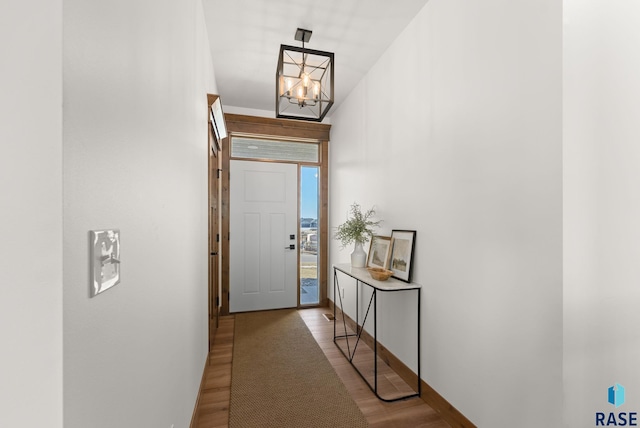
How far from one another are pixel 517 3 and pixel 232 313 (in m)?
4.10

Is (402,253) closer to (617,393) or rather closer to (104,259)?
(617,393)

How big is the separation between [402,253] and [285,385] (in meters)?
1.37

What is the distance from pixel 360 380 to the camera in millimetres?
2391

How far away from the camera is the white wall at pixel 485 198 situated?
4.43ft

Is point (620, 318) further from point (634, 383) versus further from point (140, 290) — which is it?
point (140, 290)

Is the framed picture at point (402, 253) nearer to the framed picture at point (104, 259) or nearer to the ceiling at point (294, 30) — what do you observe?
the ceiling at point (294, 30)

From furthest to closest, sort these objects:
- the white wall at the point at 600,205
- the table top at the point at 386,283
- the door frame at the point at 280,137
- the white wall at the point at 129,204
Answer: the door frame at the point at 280,137 < the table top at the point at 386,283 < the white wall at the point at 600,205 < the white wall at the point at 129,204

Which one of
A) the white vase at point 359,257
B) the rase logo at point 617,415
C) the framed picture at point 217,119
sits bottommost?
the rase logo at point 617,415

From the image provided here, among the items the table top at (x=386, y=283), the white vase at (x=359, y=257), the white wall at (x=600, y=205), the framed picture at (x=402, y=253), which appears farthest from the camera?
the white vase at (x=359, y=257)

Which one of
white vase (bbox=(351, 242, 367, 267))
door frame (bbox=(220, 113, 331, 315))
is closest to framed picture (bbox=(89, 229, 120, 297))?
white vase (bbox=(351, 242, 367, 267))

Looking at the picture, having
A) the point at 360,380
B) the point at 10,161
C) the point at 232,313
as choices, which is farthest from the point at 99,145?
the point at 232,313

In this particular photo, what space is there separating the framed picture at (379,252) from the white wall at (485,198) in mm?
205

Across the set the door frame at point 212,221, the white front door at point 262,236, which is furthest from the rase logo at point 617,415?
the white front door at point 262,236

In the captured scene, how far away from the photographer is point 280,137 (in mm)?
4184
